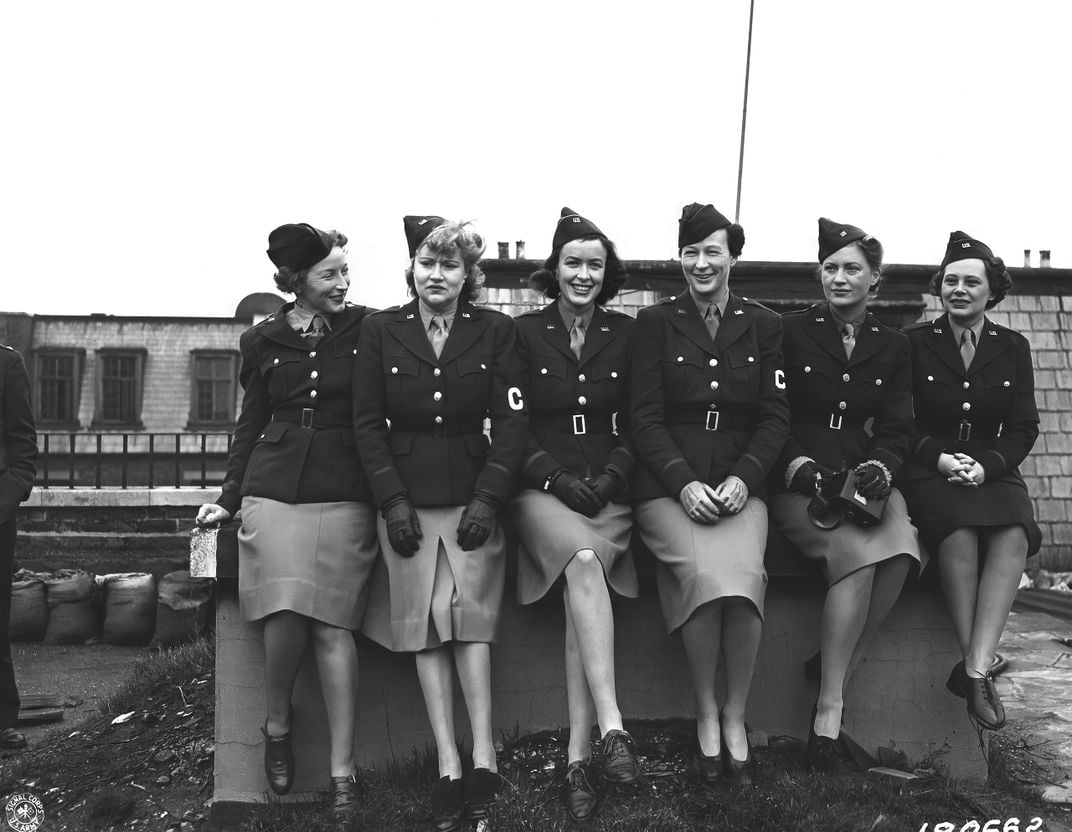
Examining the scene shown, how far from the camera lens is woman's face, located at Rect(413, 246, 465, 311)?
403cm

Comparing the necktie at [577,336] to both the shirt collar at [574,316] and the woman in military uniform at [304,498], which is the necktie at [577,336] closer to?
the shirt collar at [574,316]

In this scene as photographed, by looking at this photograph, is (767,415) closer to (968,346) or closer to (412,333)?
(968,346)

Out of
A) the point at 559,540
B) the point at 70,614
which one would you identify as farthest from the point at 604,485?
the point at 70,614

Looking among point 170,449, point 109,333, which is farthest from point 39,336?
point 170,449

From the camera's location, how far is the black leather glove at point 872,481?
3.89m

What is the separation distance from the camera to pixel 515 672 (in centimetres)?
414

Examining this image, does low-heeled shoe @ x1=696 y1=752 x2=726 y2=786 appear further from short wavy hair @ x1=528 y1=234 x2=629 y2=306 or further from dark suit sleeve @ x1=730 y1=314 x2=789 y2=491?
short wavy hair @ x1=528 y1=234 x2=629 y2=306

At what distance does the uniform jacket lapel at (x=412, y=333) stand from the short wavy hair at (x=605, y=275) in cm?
51

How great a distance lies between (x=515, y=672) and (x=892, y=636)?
4.97ft

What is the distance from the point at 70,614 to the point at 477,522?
6.44 m

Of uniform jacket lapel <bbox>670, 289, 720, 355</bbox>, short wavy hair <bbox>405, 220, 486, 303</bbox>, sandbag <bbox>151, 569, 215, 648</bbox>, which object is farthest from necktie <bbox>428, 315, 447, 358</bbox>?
sandbag <bbox>151, 569, 215, 648</bbox>

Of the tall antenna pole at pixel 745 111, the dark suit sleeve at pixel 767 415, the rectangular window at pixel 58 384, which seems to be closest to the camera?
the dark suit sleeve at pixel 767 415

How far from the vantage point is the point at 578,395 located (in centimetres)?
411

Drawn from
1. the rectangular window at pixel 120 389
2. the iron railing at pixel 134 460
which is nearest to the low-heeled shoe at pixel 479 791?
the iron railing at pixel 134 460
